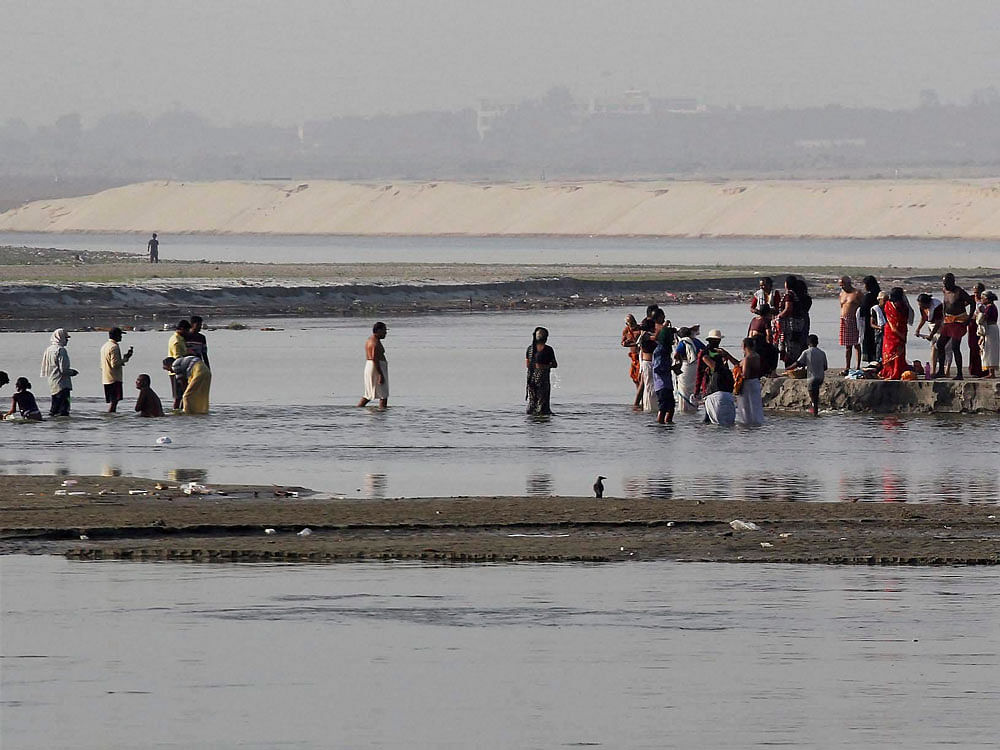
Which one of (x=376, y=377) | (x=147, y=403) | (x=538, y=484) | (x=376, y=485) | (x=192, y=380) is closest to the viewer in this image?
(x=376, y=485)

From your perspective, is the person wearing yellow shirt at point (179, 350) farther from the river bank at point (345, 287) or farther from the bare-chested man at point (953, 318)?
the river bank at point (345, 287)

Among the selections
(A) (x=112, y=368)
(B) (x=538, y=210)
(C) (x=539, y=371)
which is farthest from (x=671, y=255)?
(A) (x=112, y=368)

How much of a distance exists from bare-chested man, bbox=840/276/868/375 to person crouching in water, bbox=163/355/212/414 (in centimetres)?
767

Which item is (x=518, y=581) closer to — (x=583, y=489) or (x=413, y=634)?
(x=413, y=634)

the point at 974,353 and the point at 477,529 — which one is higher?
the point at 974,353

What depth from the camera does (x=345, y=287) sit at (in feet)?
180

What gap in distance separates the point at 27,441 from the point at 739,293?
4067 cm

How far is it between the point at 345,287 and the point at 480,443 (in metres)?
34.3

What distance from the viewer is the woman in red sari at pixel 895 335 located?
917 inches

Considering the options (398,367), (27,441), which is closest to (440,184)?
(398,367)

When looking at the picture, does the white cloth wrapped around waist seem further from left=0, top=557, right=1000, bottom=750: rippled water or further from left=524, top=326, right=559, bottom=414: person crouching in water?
left=0, top=557, right=1000, bottom=750: rippled water

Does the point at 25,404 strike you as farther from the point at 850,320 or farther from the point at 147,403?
the point at 850,320

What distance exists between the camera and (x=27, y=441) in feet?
66.6

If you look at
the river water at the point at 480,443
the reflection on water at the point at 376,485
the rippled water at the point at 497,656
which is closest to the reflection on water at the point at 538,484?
the river water at the point at 480,443
